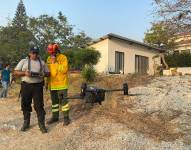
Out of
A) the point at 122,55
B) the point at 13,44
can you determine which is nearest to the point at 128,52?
the point at 122,55

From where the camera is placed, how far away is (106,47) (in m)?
30.1

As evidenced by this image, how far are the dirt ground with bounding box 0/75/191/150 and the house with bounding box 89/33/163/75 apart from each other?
54.4 ft

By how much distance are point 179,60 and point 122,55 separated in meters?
6.31

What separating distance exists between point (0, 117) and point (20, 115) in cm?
54

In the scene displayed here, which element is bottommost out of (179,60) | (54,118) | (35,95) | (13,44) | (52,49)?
(54,118)

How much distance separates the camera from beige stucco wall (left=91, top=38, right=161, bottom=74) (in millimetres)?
30062

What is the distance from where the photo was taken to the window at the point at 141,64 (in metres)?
33.2

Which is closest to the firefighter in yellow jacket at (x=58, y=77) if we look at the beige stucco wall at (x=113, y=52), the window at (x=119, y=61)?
the beige stucco wall at (x=113, y=52)

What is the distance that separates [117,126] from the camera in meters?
9.49

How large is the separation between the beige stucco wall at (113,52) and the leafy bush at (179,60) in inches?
104

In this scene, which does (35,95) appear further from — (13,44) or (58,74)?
(13,44)

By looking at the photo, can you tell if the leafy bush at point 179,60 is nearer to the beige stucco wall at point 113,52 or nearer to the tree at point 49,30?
the beige stucco wall at point 113,52

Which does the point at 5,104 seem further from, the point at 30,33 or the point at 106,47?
the point at 30,33

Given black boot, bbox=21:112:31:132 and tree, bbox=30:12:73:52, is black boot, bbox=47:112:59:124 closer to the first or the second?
black boot, bbox=21:112:31:132
